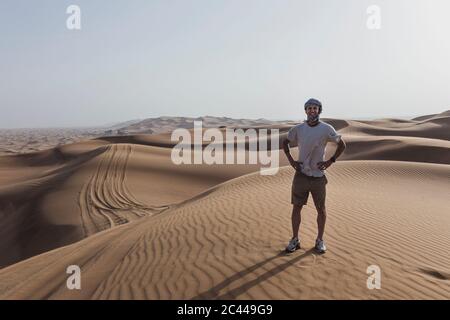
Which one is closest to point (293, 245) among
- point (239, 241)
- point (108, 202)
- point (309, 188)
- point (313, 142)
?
point (309, 188)

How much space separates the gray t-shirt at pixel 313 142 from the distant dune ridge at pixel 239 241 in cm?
110

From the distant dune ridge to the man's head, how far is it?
1723mm

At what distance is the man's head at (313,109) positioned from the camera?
464 cm

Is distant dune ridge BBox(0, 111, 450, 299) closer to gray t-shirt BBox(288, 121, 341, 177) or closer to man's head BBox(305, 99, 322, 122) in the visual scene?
gray t-shirt BBox(288, 121, 341, 177)

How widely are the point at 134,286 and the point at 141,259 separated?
905mm

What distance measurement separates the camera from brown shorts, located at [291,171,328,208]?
475 centimetres

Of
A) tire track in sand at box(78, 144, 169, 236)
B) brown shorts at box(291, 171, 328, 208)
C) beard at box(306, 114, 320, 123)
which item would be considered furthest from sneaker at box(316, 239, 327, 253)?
tire track in sand at box(78, 144, 169, 236)

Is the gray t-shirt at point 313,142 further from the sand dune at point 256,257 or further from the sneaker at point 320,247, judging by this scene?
the sand dune at point 256,257

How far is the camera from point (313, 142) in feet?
15.4

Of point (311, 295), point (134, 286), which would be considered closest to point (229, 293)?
point (311, 295)

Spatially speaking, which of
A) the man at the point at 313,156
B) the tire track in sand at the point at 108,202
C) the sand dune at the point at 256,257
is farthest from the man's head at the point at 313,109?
the tire track in sand at the point at 108,202
